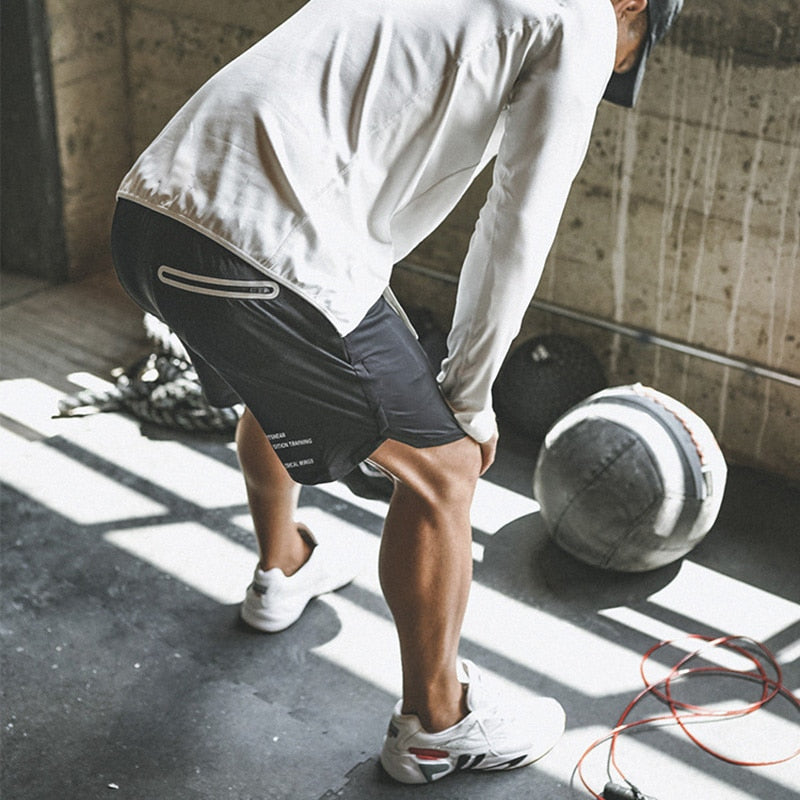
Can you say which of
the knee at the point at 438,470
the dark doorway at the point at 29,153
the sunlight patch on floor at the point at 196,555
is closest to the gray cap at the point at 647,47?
the knee at the point at 438,470

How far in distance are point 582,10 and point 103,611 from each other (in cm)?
172

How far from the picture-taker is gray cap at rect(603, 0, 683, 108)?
187 centimetres

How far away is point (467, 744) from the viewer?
2.16 metres

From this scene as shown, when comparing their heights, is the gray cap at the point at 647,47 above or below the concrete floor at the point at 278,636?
above

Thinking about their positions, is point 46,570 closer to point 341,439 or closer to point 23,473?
point 23,473

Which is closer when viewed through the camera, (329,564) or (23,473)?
(329,564)

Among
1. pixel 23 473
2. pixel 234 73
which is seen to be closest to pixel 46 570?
pixel 23 473

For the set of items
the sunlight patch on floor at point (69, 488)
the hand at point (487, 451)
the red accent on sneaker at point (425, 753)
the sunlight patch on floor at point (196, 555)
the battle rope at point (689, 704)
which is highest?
the hand at point (487, 451)

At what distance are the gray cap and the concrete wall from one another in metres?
1.08

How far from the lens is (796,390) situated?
125 inches

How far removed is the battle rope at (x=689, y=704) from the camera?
7.31 ft

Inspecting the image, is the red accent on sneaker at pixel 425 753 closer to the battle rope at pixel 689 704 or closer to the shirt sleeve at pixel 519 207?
the battle rope at pixel 689 704

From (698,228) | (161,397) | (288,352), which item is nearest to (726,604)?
(698,228)

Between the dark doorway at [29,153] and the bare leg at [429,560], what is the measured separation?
272cm
